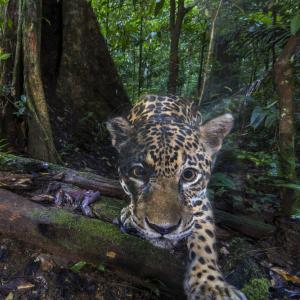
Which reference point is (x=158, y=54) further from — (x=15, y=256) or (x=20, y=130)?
(x=15, y=256)

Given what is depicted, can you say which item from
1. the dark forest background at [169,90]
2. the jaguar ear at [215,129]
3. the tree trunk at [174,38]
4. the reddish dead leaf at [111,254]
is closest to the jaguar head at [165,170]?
the jaguar ear at [215,129]

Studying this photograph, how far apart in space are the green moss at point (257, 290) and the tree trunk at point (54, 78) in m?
3.11

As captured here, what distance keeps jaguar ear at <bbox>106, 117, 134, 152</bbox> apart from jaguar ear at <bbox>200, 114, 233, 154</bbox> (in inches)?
25.1

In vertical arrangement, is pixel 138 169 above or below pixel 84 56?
below

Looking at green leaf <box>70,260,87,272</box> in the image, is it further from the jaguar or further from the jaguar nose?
the jaguar nose

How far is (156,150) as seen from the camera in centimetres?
279

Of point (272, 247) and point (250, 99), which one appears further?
point (250, 99)

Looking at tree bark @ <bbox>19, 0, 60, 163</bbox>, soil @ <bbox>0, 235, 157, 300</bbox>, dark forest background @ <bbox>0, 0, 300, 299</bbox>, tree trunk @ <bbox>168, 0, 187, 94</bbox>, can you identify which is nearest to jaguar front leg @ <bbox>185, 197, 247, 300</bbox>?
soil @ <bbox>0, 235, 157, 300</bbox>

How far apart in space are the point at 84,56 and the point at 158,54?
5.19 m

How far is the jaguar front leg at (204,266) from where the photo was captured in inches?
98.9

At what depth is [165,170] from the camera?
2721 millimetres

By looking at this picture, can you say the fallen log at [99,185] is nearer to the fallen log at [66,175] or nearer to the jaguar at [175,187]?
the fallen log at [66,175]

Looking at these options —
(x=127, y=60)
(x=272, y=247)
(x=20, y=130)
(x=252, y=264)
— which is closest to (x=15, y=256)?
(x=252, y=264)

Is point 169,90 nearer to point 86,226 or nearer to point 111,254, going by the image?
point 86,226
